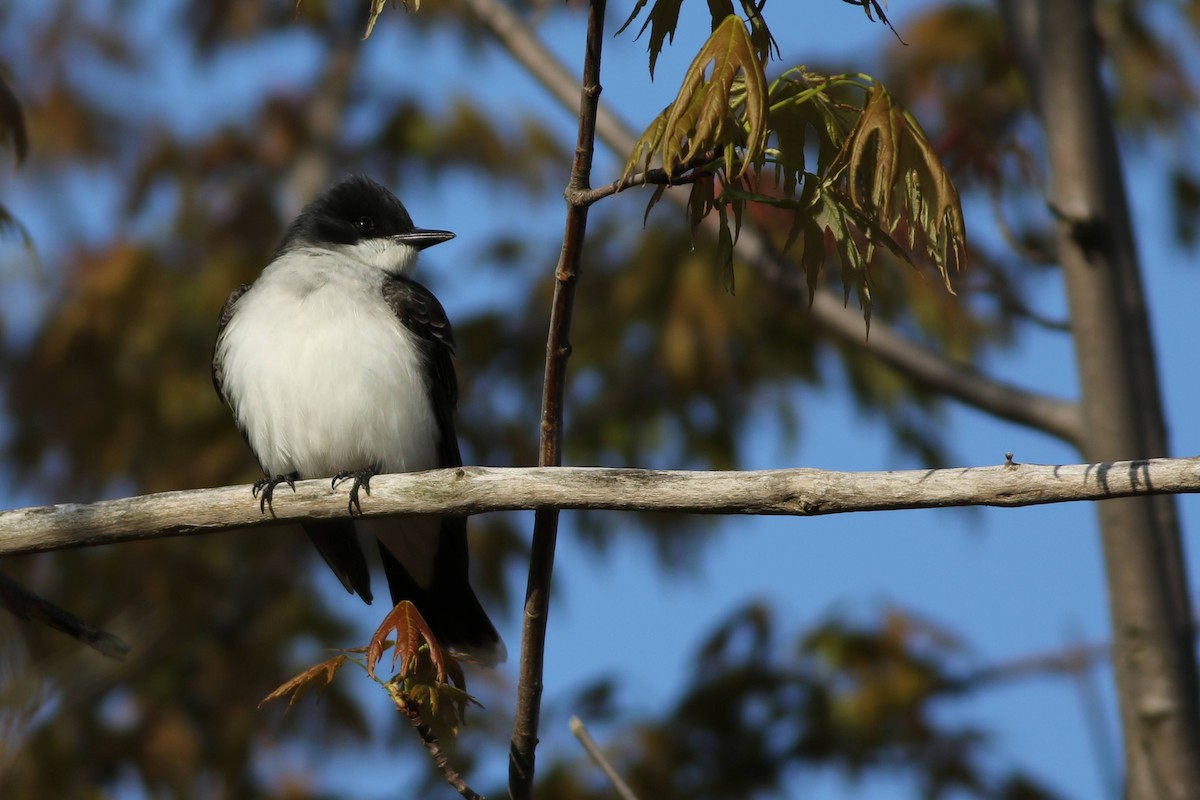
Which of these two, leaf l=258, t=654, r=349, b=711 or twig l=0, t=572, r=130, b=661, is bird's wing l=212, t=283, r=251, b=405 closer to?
twig l=0, t=572, r=130, b=661

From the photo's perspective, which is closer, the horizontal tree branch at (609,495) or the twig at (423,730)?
the horizontal tree branch at (609,495)

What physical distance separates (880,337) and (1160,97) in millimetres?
3112

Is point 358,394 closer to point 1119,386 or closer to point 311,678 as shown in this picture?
point 311,678

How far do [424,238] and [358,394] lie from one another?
35.9 inches

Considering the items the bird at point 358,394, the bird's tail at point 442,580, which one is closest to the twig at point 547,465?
the bird at point 358,394

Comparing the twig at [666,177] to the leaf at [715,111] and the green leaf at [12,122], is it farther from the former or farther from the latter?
the green leaf at [12,122]

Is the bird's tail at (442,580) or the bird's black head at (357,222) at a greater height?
the bird's black head at (357,222)

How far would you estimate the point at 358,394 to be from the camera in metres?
4.79

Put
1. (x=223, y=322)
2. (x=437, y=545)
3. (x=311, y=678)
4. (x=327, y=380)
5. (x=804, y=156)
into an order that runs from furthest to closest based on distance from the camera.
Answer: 1. (x=223, y=322)
2. (x=437, y=545)
3. (x=327, y=380)
4. (x=311, y=678)
5. (x=804, y=156)

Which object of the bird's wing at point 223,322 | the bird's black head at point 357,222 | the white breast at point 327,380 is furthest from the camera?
the bird's black head at point 357,222

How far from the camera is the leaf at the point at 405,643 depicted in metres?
3.07

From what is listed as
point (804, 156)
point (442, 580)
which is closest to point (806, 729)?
point (442, 580)

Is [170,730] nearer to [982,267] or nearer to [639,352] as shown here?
[639,352]

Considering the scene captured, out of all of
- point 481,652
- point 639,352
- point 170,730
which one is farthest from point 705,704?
point 170,730
